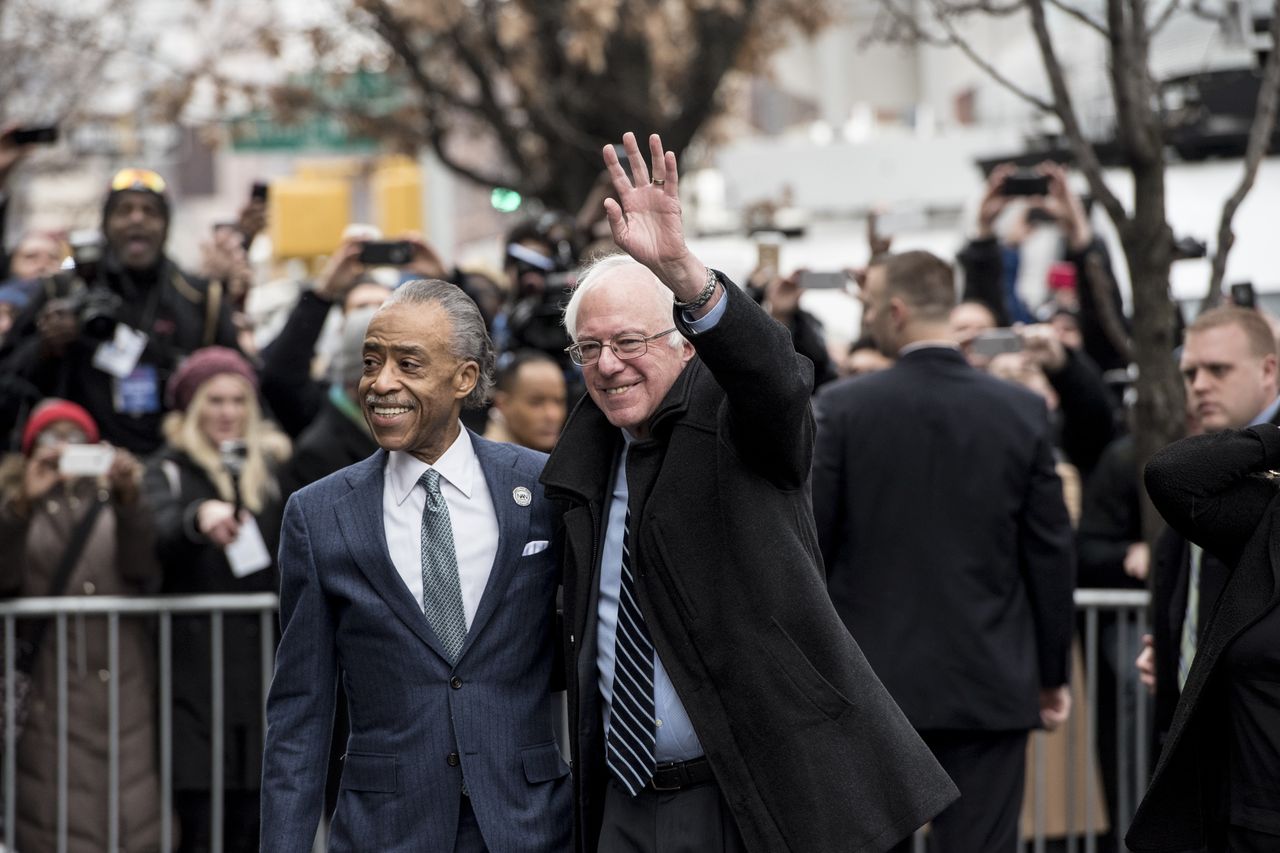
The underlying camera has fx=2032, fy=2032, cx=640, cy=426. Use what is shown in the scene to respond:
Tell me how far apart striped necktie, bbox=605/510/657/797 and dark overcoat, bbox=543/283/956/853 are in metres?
0.07

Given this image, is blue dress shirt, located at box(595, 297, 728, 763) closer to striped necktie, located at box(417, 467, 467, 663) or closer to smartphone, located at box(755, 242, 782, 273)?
striped necktie, located at box(417, 467, 467, 663)

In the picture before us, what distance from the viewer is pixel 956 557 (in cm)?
669

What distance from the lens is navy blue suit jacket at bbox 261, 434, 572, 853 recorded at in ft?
15.6

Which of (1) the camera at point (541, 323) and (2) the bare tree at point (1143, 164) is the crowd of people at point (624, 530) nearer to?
(1) the camera at point (541, 323)

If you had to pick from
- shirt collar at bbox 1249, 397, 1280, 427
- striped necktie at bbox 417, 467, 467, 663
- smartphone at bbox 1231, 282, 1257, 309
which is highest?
smartphone at bbox 1231, 282, 1257, 309

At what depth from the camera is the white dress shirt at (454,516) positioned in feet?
15.9

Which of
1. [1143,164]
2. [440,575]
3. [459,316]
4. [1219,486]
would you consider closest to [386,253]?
[1143,164]

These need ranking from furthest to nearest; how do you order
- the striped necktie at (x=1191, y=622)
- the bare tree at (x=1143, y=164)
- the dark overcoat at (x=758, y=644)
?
the bare tree at (x=1143, y=164) < the striped necktie at (x=1191, y=622) < the dark overcoat at (x=758, y=644)

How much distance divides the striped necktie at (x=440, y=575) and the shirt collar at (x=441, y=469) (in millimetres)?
22

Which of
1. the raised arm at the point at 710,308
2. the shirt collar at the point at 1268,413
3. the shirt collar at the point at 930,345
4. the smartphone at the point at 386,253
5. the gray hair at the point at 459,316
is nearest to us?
the raised arm at the point at 710,308

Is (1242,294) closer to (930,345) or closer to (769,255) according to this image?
(930,345)

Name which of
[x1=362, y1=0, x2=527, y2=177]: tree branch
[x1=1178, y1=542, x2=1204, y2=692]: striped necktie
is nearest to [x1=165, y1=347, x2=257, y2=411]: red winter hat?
[x1=1178, y1=542, x2=1204, y2=692]: striped necktie

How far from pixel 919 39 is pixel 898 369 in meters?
1.56

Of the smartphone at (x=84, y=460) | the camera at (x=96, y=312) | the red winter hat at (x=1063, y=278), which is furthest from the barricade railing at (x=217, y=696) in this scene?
the red winter hat at (x=1063, y=278)
